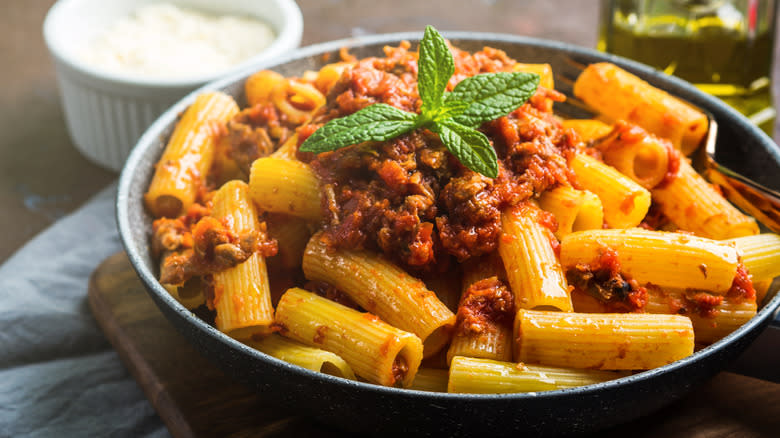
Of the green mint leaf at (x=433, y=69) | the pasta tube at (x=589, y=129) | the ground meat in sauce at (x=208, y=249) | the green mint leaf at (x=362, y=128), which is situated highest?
the green mint leaf at (x=433, y=69)

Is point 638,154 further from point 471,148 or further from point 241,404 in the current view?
point 241,404

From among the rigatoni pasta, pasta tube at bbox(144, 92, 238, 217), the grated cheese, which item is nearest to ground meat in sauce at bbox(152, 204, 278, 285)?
the rigatoni pasta

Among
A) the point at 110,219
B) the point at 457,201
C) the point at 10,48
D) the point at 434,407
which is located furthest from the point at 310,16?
the point at 434,407

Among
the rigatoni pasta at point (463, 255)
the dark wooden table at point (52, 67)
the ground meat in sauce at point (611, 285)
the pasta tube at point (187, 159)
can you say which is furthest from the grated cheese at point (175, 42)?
the ground meat in sauce at point (611, 285)

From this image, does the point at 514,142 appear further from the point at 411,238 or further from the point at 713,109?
the point at 713,109

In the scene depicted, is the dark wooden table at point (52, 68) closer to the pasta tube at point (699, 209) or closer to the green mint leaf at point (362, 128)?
the pasta tube at point (699, 209)

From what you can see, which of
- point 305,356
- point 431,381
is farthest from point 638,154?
point 305,356
